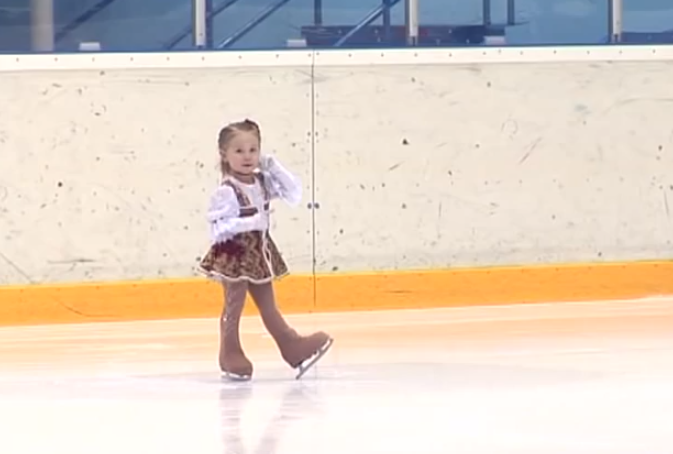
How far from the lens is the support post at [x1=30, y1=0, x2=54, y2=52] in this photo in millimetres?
9758

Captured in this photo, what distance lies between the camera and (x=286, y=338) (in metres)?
6.95

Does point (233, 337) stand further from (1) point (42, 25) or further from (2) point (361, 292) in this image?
(1) point (42, 25)

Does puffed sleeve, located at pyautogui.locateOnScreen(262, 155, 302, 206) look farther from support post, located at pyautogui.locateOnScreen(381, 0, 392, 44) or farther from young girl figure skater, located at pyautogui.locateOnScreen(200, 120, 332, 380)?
support post, located at pyautogui.locateOnScreen(381, 0, 392, 44)

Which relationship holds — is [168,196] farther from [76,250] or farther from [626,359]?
[626,359]

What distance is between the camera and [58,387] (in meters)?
6.77

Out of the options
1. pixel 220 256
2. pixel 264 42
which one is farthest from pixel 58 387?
pixel 264 42

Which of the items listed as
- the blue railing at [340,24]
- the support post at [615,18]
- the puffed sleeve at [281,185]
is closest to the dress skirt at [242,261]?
the puffed sleeve at [281,185]

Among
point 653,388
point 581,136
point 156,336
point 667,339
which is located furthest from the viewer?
point 581,136

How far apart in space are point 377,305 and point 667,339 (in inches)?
86.7

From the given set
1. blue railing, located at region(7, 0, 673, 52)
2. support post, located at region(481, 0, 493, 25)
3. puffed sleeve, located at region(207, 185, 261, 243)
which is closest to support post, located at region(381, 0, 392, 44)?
blue railing, located at region(7, 0, 673, 52)

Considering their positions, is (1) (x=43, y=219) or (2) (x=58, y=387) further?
(1) (x=43, y=219)

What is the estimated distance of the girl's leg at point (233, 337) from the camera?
691 centimetres

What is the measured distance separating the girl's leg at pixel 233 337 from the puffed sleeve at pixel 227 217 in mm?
206

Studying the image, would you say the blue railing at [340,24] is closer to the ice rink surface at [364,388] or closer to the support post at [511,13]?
the support post at [511,13]
